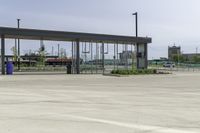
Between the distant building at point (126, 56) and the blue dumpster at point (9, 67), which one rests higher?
the distant building at point (126, 56)

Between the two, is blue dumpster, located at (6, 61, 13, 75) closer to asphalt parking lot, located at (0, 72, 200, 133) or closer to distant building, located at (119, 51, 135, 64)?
distant building, located at (119, 51, 135, 64)

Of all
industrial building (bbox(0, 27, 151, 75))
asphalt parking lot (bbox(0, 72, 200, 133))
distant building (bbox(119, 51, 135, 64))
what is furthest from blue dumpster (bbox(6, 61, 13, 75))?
asphalt parking lot (bbox(0, 72, 200, 133))

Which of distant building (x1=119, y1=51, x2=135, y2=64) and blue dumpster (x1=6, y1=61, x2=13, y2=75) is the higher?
distant building (x1=119, y1=51, x2=135, y2=64)

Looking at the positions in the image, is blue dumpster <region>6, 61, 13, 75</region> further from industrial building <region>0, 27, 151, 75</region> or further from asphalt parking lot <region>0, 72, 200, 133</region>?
asphalt parking lot <region>0, 72, 200, 133</region>

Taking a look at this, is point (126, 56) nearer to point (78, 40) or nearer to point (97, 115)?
point (78, 40)

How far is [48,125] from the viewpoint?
424 inches

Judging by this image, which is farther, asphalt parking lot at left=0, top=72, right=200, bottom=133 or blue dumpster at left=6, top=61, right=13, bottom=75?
blue dumpster at left=6, top=61, right=13, bottom=75

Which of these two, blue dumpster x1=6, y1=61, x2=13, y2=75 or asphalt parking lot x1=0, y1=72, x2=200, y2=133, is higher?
blue dumpster x1=6, y1=61, x2=13, y2=75

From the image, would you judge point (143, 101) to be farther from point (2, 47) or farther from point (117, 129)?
point (2, 47)

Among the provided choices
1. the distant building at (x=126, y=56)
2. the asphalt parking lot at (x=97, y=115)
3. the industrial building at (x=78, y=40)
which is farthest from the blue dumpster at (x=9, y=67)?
the asphalt parking lot at (x=97, y=115)

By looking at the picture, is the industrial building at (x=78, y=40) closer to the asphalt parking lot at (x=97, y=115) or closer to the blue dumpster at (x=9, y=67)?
the blue dumpster at (x=9, y=67)

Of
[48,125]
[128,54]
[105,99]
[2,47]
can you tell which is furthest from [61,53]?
[48,125]

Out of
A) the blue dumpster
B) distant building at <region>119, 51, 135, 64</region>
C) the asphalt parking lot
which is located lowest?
the asphalt parking lot

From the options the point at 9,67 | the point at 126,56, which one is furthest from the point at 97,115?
the point at 126,56
